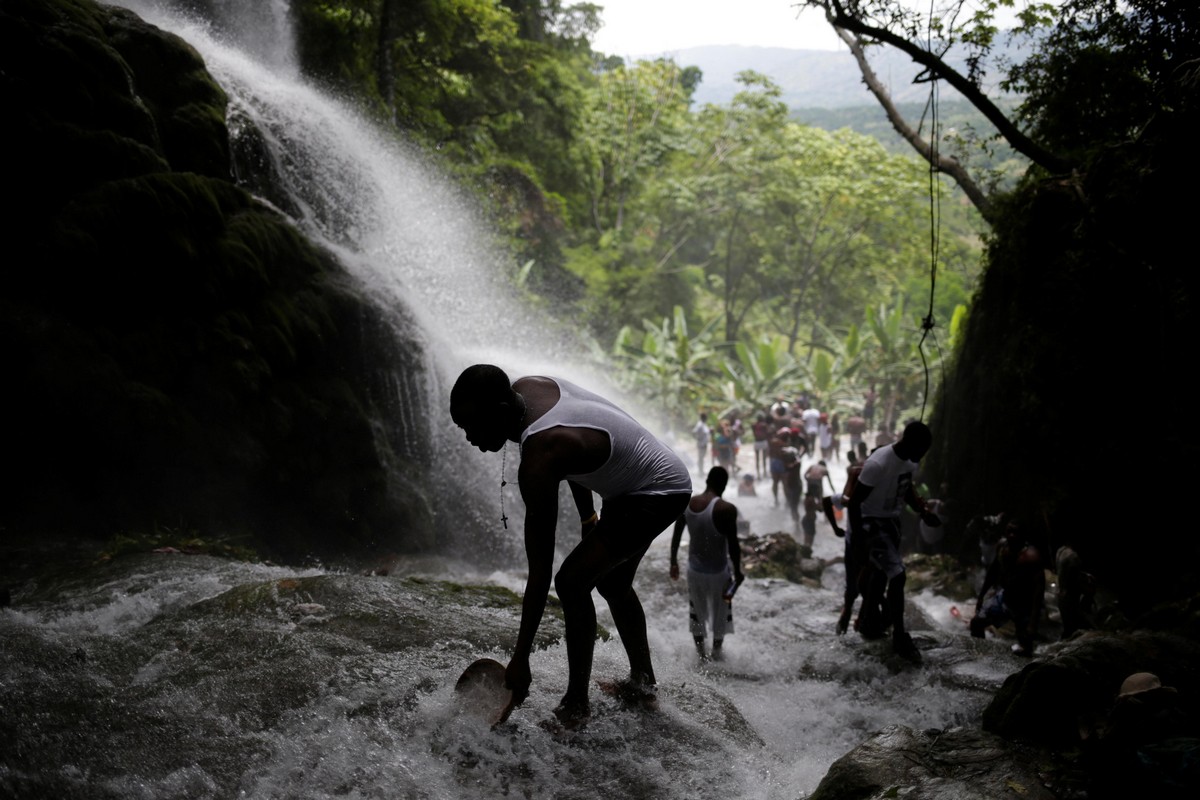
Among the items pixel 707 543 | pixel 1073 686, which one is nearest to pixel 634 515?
pixel 1073 686

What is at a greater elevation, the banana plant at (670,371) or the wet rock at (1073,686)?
the wet rock at (1073,686)

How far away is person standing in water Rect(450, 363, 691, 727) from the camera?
9.67 ft

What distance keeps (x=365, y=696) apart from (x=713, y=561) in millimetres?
3375

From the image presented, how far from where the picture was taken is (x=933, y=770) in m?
3.24

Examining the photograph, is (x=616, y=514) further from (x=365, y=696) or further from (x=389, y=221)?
(x=389, y=221)

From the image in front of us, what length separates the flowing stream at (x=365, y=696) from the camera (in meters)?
2.86

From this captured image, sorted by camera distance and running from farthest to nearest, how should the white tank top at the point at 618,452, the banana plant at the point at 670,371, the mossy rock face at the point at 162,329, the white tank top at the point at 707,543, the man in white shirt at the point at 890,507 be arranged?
the banana plant at the point at 670,371 < the mossy rock face at the point at 162,329 < the white tank top at the point at 707,543 < the man in white shirt at the point at 890,507 < the white tank top at the point at 618,452

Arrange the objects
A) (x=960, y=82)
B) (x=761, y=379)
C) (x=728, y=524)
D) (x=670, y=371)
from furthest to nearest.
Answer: (x=670, y=371), (x=761, y=379), (x=960, y=82), (x=728, y=524)

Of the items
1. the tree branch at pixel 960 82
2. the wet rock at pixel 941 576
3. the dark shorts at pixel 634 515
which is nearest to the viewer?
the dark shorts at pixel 634 515

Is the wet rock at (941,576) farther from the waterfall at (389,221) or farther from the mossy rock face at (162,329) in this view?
the mossy rock face at (162,329)

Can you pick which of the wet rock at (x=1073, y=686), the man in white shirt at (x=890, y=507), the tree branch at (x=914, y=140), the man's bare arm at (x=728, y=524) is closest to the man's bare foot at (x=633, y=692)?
the wet rock at (x=1073, y=686)

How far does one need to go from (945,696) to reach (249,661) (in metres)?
4.16

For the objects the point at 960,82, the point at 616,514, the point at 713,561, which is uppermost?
the point at 960,82

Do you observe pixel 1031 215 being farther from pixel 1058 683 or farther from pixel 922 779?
pixel 922 779
